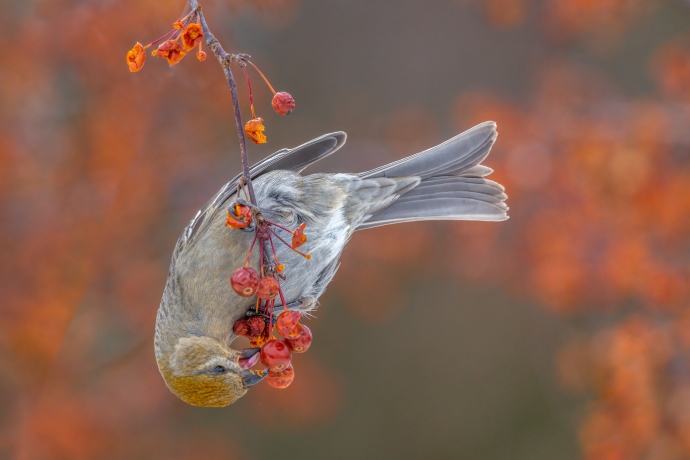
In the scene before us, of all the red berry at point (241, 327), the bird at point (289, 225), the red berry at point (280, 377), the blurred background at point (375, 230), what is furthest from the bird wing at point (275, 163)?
the blurred background at point (375, 230)

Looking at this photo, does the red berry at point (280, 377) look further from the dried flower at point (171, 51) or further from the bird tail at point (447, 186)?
the bird tail at point (447, 186)

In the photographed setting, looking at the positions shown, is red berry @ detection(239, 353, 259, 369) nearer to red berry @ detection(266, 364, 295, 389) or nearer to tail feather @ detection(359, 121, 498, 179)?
red berry @ detection(266, 364, 295, 389)

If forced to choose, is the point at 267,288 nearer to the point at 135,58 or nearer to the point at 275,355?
the point at 275,355

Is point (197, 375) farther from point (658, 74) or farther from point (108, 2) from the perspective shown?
point (658, 74)

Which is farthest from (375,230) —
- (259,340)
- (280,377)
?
(280,377)

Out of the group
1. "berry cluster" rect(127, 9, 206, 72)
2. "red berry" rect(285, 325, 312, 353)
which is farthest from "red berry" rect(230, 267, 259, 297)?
"berry cluster" rect(127, 9, 206, 72)
